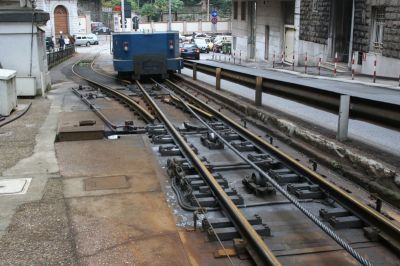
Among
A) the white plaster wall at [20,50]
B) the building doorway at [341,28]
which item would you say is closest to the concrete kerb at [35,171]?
the white plaster wall at [20,50]

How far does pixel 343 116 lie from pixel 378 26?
19782 millimetres

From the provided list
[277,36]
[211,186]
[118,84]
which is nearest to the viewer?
[211,186]

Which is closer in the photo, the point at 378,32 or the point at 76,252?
the point at 76,252

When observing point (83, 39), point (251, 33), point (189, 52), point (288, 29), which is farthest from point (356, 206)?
point (83, 39)

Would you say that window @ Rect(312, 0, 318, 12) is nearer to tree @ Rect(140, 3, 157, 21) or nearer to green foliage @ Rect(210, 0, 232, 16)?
tree @ Rect(140, 3, 157, 21)

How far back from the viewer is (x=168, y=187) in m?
7.13

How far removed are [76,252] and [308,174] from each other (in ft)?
11.2

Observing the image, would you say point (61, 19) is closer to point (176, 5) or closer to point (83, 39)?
point (83, 39)

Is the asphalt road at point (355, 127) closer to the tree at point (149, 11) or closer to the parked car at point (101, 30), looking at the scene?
the parked car at point (101, 30)

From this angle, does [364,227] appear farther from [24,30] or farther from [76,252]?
[24,30]

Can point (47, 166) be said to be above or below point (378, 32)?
below

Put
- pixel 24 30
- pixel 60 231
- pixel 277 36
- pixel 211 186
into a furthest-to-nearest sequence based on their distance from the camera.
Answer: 1. pixel 277 36
2. pixel 24 30
3. pixel 211 186
4. pixel 60 231

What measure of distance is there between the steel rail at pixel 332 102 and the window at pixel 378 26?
1499cm

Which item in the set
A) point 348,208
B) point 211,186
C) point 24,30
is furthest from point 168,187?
point 24,30
